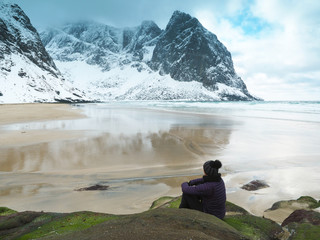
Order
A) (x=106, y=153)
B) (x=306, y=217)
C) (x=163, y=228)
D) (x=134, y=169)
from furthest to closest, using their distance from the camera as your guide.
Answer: (x=106, y=153) → (x=134, y=169) → (x=306, y=217) → (x=163, y=228)

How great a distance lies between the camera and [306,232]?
4137mm

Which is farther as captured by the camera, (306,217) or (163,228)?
(306,217)

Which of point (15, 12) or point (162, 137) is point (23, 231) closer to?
point (162, 137)

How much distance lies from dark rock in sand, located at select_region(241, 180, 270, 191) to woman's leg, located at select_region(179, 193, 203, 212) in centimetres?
437

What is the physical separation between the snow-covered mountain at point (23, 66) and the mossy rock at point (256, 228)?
353ft

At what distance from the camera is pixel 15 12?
15738cm

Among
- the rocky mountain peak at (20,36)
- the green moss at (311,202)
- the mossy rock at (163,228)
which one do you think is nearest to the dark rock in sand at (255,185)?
the green moss at (311,202)

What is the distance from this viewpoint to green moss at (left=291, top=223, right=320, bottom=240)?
3.94m

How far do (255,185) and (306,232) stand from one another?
4.60m

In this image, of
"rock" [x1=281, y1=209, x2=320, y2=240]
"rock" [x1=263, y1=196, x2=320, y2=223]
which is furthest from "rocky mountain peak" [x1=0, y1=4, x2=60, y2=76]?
"rock" [x1=281, y1=209, x2=320, y2=240]

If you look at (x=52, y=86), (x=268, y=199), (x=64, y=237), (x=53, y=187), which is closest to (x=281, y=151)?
(x=268, y=199)

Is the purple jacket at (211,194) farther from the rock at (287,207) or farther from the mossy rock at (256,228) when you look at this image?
the rock at (287,207)

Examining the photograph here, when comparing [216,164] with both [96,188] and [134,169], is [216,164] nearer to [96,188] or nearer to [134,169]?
[96,188]

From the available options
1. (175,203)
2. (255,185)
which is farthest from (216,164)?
(255,185)
